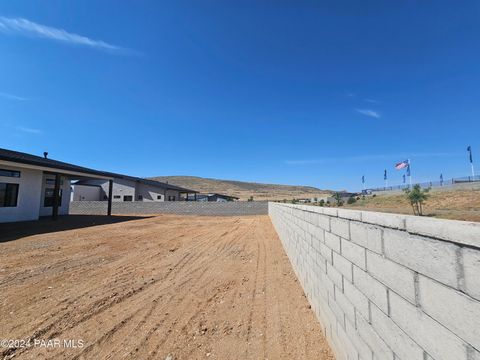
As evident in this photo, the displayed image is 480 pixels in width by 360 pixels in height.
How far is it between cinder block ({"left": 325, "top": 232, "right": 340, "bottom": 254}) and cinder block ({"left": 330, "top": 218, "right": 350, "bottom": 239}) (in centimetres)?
6

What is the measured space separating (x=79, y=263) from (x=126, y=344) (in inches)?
185

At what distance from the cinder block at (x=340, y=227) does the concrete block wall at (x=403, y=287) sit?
1 cm

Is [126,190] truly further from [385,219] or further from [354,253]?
[385,219]

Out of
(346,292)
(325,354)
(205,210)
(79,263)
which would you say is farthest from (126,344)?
(205,210)

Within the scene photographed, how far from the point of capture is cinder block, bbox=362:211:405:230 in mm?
1696

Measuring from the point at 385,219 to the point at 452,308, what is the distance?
718 mm

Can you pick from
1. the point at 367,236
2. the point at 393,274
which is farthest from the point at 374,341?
the point at 367,236

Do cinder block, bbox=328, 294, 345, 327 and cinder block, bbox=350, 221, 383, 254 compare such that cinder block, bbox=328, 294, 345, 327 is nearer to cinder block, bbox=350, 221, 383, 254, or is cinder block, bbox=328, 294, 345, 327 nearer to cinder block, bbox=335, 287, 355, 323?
→ cinder block, bbox=335, 287, 355, 323

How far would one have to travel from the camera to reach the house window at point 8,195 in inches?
594

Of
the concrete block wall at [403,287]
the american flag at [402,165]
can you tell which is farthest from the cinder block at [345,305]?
the american flag at [402,165]

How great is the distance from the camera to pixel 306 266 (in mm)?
4930

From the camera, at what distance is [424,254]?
1.46m

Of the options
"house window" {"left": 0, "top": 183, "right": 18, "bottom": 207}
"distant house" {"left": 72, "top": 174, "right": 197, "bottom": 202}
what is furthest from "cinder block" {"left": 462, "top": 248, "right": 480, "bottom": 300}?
"distant house" {"left": 72, "top": 174, "right": 197, "bottom": 202}

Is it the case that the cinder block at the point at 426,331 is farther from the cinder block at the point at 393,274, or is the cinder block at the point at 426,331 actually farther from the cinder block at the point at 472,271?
the cinder block at the point at 472,271
